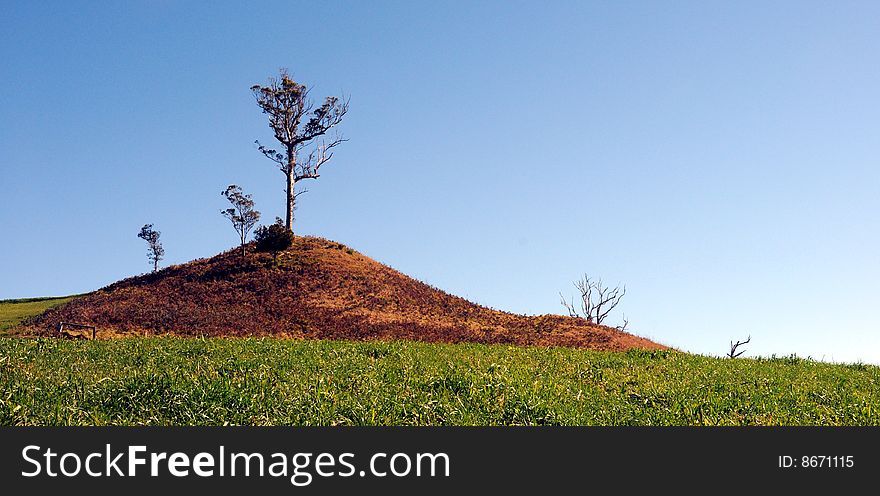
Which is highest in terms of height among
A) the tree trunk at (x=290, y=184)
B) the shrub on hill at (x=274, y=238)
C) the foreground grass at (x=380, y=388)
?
the tree trunk at (x=290, y=184)

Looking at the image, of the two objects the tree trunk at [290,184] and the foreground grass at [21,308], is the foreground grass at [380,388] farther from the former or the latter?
the tree trunk at [290,184]

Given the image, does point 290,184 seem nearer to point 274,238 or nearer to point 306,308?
point 274,238

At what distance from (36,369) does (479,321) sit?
973 inches

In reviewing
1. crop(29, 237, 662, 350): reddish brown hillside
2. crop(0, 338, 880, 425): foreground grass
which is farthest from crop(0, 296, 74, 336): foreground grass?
crop(0, 338, 880, 425): foreground grass

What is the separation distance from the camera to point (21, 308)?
38938 mm

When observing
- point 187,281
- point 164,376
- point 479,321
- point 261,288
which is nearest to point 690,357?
point 164,376

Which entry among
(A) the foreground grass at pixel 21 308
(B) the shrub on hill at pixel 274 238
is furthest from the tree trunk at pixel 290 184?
(A) the foreground grass at pixel 21 308

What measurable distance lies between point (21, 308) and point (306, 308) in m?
17.3

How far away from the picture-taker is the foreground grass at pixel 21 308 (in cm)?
3316

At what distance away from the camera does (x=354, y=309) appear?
1328 inches

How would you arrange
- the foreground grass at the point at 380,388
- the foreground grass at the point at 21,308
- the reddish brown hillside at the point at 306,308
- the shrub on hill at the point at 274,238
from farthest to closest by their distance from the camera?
the shrub on hill at the point at 274,238 → the foreground grass at the point at 21,308 → the reddish brown hillside at the point at 306,308 → the foreground grass at the point at 380,388

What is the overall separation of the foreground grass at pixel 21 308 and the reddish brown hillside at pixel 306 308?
1.15 meters

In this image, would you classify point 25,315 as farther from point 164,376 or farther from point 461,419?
point 461,419

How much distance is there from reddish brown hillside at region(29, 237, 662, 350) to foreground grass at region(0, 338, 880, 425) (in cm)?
1393
